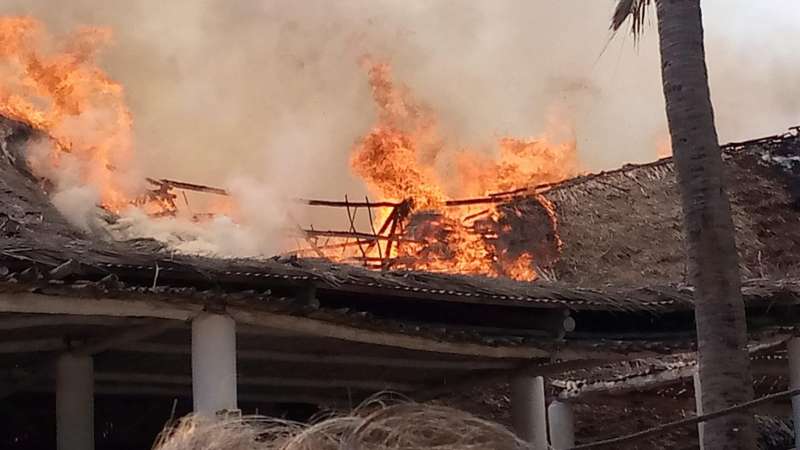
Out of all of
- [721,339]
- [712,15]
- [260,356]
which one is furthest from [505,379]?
[712,15]

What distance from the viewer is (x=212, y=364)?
26.2ft

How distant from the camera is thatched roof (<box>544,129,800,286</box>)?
67.3 feet

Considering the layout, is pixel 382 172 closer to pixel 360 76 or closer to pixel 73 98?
pixel 360 76

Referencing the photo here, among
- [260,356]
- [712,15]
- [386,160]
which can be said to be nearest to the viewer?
[260,356]

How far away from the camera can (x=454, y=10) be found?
23.1 metres

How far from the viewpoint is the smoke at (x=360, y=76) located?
19.2 metres

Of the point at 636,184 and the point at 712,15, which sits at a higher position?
the point at 712,15

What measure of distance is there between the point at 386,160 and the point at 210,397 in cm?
1446

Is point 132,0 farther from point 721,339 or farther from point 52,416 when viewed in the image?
point 721,339

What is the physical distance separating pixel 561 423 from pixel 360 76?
31.1 feet

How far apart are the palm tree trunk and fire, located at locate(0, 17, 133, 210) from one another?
33.8 feet

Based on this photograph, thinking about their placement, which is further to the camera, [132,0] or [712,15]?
[712,15]

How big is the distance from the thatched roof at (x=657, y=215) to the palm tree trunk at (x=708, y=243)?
12.1 m

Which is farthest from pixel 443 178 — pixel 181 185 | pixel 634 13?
pixel 634 13
